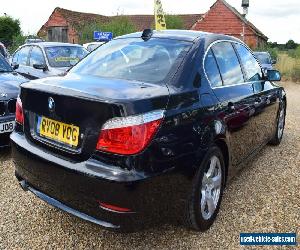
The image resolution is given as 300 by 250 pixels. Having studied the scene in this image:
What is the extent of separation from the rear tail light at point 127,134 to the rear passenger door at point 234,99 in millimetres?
1040

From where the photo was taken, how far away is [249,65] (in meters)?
4.85

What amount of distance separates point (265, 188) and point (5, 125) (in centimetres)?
320

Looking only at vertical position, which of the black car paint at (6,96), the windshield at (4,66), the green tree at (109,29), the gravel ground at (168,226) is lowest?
the gravel ground at (168,226)

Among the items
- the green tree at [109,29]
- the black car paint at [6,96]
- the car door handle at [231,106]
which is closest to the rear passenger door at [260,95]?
the car door handle at [231,106]

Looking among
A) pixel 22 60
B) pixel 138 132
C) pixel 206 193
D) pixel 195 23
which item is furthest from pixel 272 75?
pixel 195 23

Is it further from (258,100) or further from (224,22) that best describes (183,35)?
(224,22)

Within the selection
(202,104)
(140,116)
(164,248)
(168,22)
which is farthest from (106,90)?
(168,22)

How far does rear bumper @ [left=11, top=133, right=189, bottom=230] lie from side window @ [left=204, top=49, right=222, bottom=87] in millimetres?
1031

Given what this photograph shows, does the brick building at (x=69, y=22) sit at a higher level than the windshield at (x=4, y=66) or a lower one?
higher

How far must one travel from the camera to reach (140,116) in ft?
8.95

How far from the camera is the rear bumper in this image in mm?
2709

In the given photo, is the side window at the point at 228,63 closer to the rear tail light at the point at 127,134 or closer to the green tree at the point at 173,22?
the rear tail light at the point at 127,134

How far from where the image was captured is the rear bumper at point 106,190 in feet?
8.89

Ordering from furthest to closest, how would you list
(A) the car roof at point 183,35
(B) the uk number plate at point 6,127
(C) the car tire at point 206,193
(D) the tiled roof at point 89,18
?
(D) the tiled roof at point 89,18 → (B) the uk number plate at point 6,127 → (A) the car roof at point 183,35 → (C) the car tire at point 206,193
